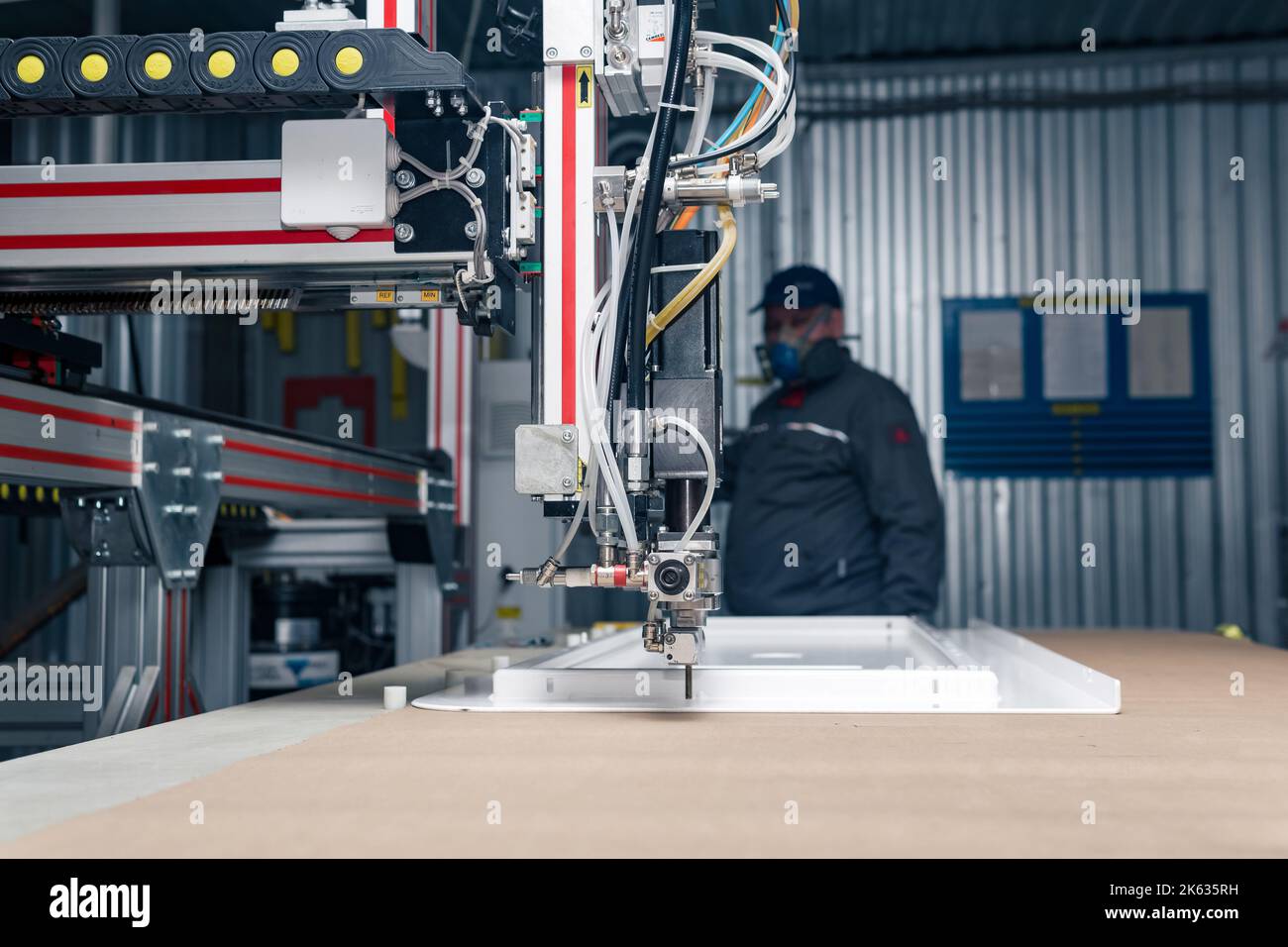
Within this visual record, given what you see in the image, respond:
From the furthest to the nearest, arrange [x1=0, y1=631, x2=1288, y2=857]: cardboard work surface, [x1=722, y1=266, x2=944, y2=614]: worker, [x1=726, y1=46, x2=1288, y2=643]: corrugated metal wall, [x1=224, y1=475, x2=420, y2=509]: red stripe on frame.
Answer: [x1=726, y1=46, x2=1288, y2=643]: corrugated metal wall < [x1=722, y1=266, x2=944, y2=614]: worker < [x1=224, y1=475, x2=420, y2=509]: red stripe on frame < [x1=0, y1=631, x2=1288, y2=857]: cardboard work surface

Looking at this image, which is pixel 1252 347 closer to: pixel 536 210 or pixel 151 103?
pixel 536 210

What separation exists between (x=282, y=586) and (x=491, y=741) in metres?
2.59

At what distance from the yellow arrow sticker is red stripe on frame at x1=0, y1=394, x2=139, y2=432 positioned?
861mm

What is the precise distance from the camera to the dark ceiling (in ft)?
16.1

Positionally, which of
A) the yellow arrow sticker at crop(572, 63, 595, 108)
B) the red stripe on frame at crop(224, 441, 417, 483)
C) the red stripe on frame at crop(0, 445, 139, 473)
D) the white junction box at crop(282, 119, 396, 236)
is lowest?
the red stripe on frame at crop(0, 445, 139, 473)

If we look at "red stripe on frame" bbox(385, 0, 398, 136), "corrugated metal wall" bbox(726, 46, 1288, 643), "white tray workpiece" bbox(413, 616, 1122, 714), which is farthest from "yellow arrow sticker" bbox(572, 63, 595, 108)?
"corrugated metal wall" bbox(726, 46, 1288, 643)

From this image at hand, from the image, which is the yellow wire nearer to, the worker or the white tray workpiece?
the white tray workpiece

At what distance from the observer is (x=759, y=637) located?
2357 mm

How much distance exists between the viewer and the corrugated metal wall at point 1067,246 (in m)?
5.34

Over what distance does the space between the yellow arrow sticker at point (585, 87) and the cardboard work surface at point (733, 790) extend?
2.51 ft

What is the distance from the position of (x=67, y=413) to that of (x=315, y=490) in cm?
79

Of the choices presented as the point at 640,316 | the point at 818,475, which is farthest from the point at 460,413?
the point at 640,316

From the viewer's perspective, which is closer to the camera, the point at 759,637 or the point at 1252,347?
the point at 759,637
